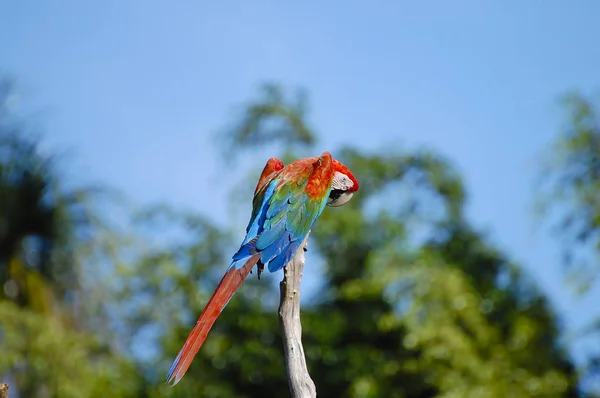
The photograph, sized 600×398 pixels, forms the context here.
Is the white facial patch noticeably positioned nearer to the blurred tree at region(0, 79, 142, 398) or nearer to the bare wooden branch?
the bare wooden branch

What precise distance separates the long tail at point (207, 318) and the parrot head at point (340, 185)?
0.58 m

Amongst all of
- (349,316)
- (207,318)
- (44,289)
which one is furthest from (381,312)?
(207,318)

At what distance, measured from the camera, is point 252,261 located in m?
2.88

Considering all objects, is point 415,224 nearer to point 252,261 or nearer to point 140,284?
point 140,284

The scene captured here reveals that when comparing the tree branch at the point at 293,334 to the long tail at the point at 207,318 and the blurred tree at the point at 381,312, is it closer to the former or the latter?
the long tail at the point at 207,318

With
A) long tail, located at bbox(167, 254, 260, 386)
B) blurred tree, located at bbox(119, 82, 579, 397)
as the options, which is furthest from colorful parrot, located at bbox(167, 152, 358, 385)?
blurred tree, located at bbox(119, 82, 579, 397)

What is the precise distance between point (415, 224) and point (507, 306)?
104 cm

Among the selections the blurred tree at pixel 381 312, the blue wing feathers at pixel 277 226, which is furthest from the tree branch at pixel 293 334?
the blurred tree at pixel 381 312

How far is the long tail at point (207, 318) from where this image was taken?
2.58m

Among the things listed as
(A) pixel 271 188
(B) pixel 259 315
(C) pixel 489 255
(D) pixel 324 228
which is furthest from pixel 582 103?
(A) pixel 271 188

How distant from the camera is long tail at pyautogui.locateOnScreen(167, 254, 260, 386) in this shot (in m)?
2.58

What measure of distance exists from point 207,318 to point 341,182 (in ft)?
3.08

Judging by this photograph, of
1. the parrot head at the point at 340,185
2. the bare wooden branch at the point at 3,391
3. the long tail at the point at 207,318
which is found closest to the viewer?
the bare wooden branch at the point at 3,391

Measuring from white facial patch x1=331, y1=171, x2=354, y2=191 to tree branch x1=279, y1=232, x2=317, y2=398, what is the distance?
0.51 metres
